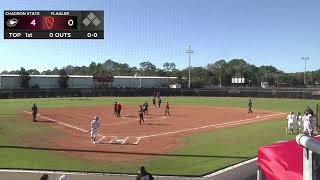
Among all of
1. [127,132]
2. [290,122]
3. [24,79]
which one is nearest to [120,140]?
[127,132]

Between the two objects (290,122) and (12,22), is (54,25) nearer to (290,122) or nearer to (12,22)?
(12,22)

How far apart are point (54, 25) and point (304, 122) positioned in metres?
18.0

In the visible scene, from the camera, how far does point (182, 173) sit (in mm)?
18766

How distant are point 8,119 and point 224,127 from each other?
19.5m

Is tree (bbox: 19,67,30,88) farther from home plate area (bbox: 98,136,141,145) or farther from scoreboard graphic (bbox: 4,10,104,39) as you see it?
scoreboard graphic (bbox: 4,10,104,39)

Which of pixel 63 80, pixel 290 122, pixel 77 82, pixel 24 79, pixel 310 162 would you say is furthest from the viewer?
pixel 77 82

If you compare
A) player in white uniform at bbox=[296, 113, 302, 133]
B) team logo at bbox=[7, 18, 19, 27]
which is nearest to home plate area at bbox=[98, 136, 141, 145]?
player in white uniform at bbox=[296, 113, 302, 133]

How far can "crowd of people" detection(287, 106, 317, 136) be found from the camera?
2905 centimetres

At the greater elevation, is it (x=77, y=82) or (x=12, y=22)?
(x=12, y=22)

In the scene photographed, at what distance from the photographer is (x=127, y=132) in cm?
3325

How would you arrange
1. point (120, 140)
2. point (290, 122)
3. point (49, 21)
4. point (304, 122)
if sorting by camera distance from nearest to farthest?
point (49, 21), point (120, 140), point (304, 122), point (290, 122)

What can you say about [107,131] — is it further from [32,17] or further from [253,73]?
[253,73]

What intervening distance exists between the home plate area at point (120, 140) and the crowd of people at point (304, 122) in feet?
34.0

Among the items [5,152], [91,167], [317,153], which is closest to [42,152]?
[5,152]
